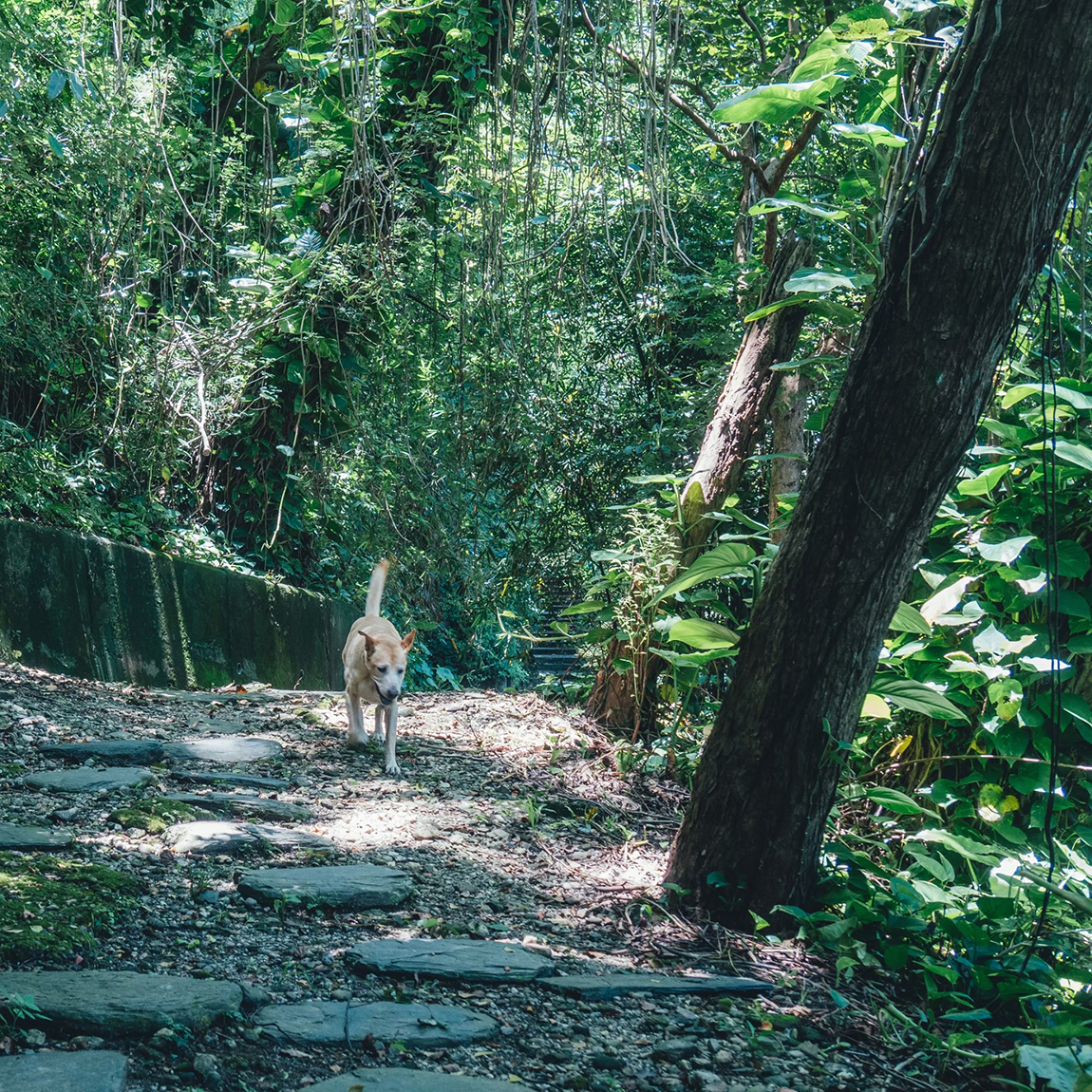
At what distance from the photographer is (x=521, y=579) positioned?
1091 centimetres

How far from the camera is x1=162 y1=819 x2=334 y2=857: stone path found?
→ 12.3ft

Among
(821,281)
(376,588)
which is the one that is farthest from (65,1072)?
(376,588)

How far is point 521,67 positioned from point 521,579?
8.03 m

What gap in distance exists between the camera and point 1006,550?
4270mm

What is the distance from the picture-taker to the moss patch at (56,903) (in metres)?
2.69

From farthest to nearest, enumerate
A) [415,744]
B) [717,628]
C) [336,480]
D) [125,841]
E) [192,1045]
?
[336,480] → [415,744] → [717,628] → [125,841] → [192,1045]

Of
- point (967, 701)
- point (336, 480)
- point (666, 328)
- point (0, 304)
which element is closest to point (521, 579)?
point (336, 480)

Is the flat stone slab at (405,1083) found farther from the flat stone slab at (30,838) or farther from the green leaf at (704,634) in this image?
the green leaf at (704,634)

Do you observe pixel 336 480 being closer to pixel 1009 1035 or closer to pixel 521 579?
pixel 521 579

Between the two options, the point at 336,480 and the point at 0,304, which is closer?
the point at 0,304

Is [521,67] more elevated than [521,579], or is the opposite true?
[521,67]

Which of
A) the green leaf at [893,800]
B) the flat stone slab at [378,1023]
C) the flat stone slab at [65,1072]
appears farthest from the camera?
the green leaf at [893,800]

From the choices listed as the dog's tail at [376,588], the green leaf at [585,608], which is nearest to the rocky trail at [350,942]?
the green leaf at [585,608]

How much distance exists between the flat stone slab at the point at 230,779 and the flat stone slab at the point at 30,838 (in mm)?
1031
